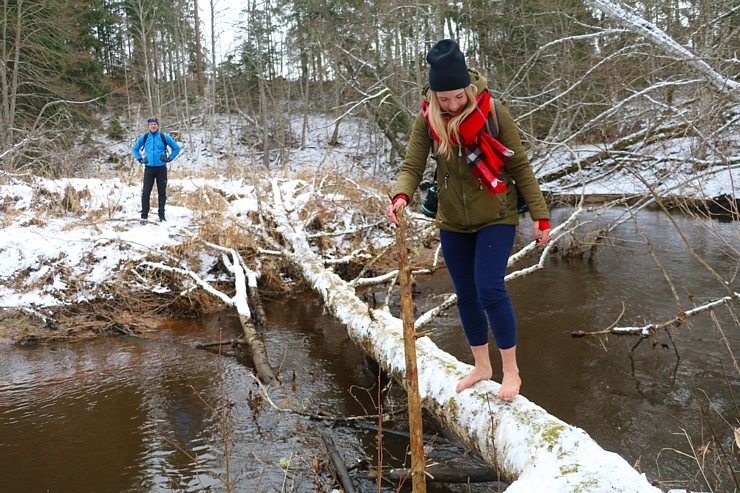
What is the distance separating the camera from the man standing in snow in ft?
30.7

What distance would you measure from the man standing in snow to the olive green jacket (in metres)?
7.58

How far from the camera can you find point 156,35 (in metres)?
32.0

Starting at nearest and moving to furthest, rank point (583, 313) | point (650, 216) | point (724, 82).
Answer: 1. point (724, 82)
2. point (583, 313)
3. point (650, 216)

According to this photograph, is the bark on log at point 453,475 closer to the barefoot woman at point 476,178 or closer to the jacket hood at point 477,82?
the barefoot woman at point 476,178

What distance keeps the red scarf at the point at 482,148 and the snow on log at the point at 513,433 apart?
113cm

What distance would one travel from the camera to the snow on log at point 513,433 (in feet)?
7.18

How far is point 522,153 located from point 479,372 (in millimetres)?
1224

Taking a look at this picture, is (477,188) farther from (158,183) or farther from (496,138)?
(158,183)

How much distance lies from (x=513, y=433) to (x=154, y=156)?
27.5 ft

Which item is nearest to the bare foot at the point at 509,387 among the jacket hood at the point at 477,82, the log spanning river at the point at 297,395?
the log spanning river at the point at 297,395

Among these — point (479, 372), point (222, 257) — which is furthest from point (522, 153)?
point (222, 257)

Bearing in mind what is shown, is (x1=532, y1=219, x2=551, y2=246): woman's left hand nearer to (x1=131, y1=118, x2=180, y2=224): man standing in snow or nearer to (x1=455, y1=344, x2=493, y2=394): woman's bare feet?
(x1=455, y1=344, x2=493, y2=394): woman's bare feet

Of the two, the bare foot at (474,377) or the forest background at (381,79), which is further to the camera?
the forest background at (381,79)

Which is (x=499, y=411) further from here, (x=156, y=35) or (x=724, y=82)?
(x=156, y=35)
